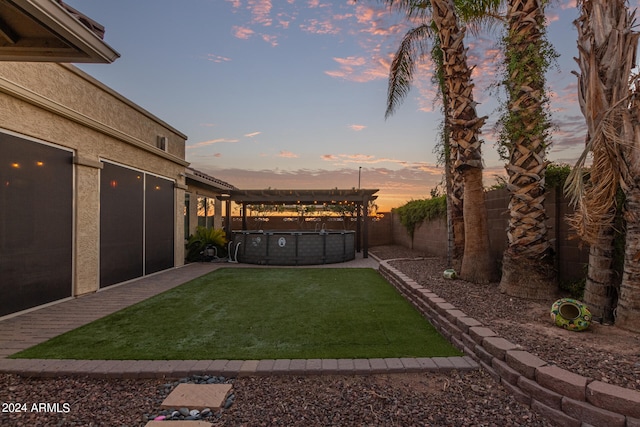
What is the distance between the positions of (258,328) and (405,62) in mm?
8963

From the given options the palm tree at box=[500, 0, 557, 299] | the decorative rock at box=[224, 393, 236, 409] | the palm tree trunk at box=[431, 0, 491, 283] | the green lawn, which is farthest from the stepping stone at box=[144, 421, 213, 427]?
the palm tree trunk at box=[431, 0, 491, 283]

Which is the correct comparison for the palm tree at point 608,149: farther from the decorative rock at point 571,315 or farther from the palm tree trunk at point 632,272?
the decorative rock at point 571,315

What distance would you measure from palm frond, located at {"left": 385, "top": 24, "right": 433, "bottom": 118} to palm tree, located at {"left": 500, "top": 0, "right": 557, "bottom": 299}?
478cm

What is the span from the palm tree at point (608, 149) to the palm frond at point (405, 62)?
622 centimetres

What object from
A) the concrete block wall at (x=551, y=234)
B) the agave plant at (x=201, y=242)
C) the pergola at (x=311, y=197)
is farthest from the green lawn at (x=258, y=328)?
the pergola at (x=311, y=197)

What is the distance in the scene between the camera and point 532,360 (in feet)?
8.63

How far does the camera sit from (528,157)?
4906 mm

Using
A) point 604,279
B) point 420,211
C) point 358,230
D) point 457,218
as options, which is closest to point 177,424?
point 604,279

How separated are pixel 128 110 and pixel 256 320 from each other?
6064 mm

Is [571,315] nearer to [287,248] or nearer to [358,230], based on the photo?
[287,248]

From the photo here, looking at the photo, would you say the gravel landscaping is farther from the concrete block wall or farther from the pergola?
the pergola

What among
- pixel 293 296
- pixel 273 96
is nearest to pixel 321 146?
pixel 273 96

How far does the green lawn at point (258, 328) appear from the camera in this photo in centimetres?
340

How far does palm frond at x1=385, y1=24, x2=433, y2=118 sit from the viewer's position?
955 cm
